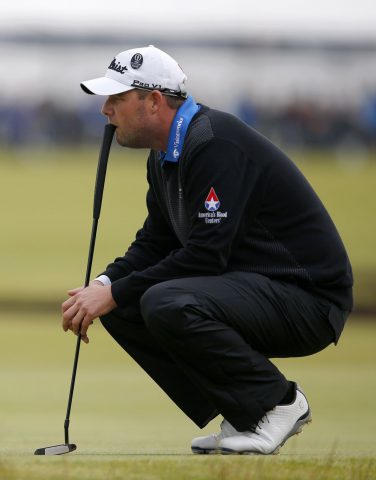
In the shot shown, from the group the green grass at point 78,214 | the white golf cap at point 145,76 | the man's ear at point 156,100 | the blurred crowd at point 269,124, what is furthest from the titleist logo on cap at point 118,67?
the blurred crowd at point 269,124

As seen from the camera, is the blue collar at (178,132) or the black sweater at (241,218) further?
the blue collar at (178,132)

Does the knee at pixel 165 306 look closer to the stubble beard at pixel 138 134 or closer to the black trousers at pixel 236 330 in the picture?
the black trousers at pixel 236 330

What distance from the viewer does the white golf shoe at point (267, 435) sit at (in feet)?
17.5

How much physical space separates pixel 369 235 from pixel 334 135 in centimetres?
3992

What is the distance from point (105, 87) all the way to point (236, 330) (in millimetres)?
1113

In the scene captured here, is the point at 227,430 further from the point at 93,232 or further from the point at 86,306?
the point at 93,232

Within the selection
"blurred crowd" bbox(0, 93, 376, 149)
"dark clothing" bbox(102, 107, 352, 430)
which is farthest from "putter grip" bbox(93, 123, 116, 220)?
"blurred crowd" bbox(0, 93, 376, 149)

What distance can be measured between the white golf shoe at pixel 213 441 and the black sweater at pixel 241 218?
0.63 meters

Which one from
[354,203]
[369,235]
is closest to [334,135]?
[354,203]

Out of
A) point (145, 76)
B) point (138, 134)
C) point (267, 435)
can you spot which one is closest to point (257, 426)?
point (267, 435)

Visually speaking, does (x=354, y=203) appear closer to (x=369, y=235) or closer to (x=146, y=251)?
(x=369, y=235)

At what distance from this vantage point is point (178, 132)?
5500mm

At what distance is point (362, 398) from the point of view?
9086mm

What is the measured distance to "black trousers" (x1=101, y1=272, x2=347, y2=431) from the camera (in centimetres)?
528
